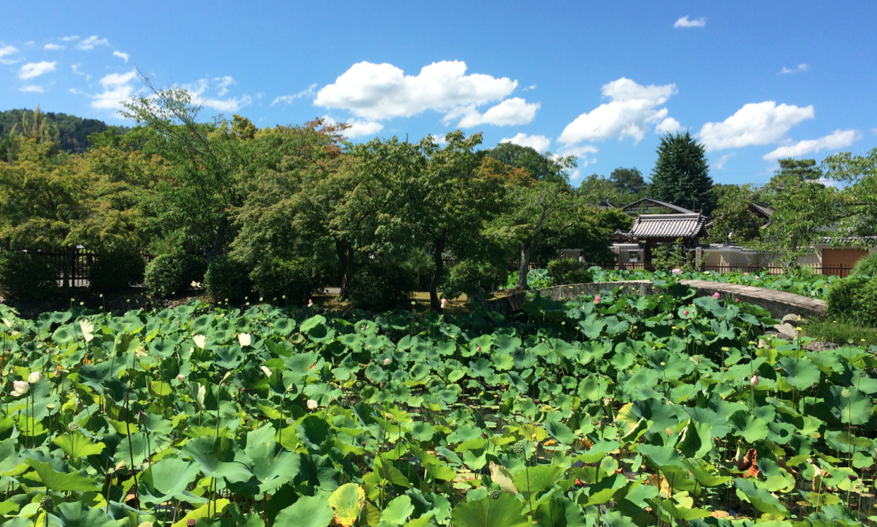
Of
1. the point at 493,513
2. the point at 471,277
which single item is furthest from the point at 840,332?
the point at 471,277

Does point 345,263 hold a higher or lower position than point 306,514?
higher

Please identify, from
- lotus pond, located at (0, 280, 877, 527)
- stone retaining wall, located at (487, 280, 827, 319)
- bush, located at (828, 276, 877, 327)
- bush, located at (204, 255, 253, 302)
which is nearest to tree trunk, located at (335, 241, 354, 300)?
bush, located at (204, 255, 253, 302)

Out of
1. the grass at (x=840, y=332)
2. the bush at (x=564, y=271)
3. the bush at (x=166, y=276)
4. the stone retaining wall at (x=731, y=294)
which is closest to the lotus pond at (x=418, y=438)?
the grass at (x=840, y=332)

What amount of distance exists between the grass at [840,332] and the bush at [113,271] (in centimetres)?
1368

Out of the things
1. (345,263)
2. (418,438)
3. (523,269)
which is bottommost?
(418,438)

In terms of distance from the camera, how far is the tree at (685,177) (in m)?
38.1

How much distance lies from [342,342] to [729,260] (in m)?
20.9

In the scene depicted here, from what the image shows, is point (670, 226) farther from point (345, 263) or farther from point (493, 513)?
point (493, 513)

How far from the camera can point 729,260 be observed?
70.2 feet

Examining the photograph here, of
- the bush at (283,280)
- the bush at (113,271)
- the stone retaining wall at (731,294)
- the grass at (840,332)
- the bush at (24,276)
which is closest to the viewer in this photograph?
the grass at (840,332)

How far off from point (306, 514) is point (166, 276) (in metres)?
11.6

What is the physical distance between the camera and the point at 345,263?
1041cm

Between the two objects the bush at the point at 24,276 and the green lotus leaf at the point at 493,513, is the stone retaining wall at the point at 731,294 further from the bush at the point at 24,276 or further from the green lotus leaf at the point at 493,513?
the bush at the point at 24,276

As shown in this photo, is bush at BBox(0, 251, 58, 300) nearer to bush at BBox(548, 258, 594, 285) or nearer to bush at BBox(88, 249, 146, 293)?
bush at BBox(88, 249, 146, 293)
